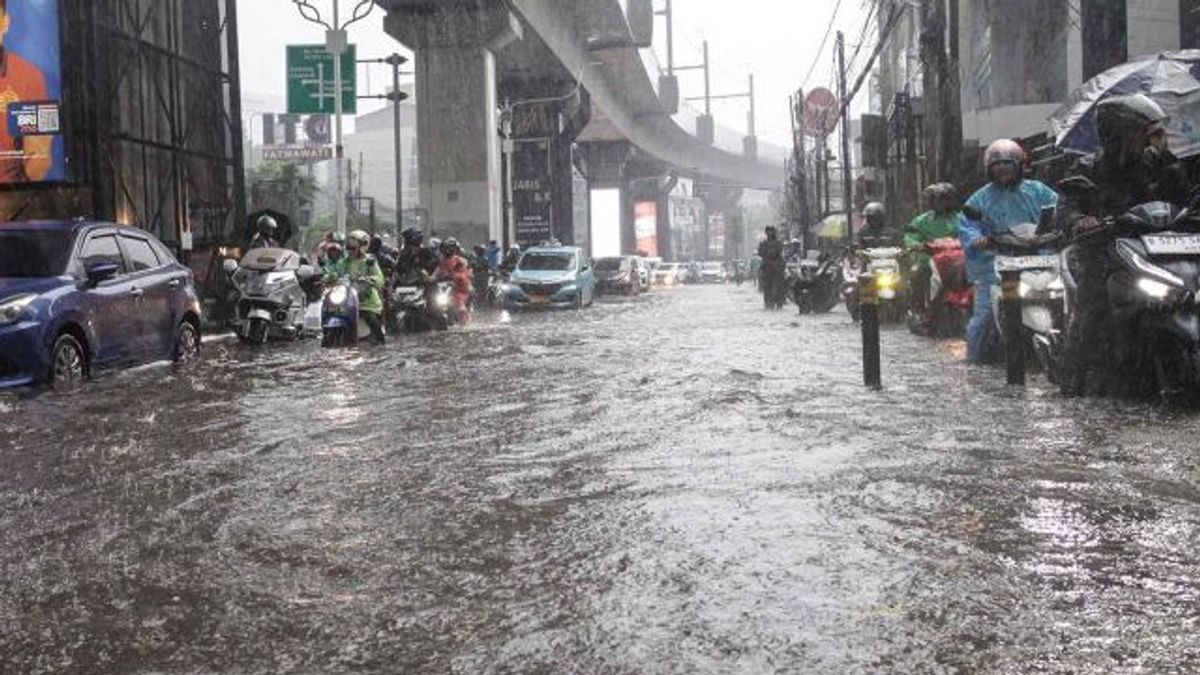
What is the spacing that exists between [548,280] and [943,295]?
49.6 ft

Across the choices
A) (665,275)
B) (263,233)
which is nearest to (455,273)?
(263,233)

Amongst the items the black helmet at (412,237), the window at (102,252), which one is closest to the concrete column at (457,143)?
the black helmet at (412,237)

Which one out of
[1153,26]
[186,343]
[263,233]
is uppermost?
[1153,26]

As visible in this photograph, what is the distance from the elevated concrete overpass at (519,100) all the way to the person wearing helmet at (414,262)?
47.5 ft

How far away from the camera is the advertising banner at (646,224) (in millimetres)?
89375

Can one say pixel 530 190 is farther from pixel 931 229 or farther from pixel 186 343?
pixel 186 343

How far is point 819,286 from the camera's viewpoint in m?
20.6

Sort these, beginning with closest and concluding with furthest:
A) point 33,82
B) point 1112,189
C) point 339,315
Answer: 1. point 1112,189
2. point 339,315
3. point 33,82

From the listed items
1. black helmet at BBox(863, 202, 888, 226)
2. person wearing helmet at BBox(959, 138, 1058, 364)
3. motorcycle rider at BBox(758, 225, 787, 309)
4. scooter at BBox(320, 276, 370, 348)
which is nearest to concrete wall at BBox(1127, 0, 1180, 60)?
motorcycle rider at BBox(758, 225, 787, 309)

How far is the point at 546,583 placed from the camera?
12.0 feet

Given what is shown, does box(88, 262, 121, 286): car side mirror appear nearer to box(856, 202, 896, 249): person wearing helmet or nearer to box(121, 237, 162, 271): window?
box(121, 237, 162, 271): window

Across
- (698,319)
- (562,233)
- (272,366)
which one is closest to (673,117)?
(562,233)

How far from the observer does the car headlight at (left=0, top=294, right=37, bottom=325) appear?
8930 millimetres

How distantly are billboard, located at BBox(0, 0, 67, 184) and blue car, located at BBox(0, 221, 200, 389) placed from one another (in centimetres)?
796
